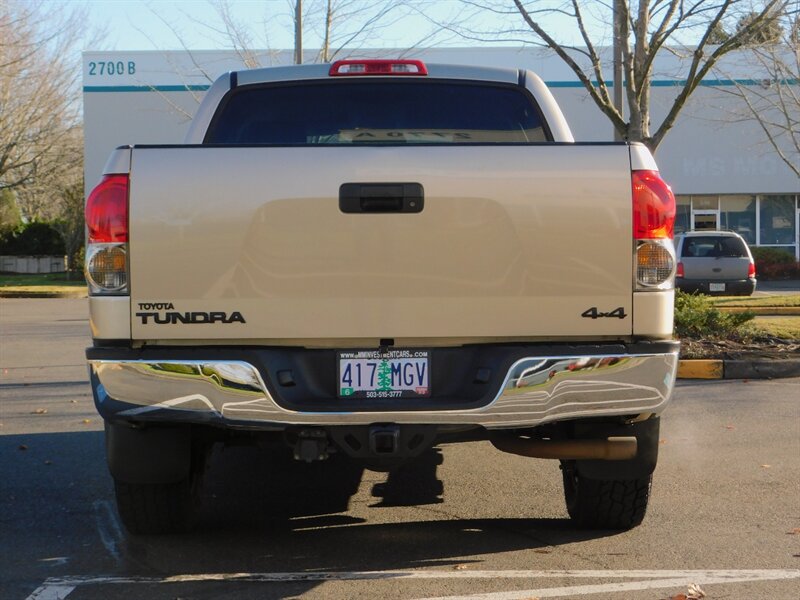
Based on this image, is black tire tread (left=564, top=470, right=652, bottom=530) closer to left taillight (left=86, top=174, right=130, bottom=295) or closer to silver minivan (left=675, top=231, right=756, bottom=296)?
left taillight (left=86, top=174, right=130, bottom=295)

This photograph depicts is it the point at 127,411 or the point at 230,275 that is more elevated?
the point at 230,275

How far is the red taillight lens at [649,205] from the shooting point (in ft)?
13.5

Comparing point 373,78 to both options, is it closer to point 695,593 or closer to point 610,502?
point 610,502

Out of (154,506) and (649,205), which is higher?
(649,205)

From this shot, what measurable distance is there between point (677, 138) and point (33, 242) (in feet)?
76.3

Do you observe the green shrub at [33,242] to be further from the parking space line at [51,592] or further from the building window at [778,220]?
the parking space line at [51,592]

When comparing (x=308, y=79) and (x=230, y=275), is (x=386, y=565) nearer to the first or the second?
(x=230, y=275)

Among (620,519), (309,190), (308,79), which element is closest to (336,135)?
(308,79)

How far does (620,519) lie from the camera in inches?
197

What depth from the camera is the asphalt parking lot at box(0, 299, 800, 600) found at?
4262 millimetres

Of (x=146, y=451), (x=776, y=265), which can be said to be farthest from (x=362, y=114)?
(x=776, y=265)

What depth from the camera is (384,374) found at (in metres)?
4.12

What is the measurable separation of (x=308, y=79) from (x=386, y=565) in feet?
7.88

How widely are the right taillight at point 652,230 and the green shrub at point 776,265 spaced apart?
2967 cm
